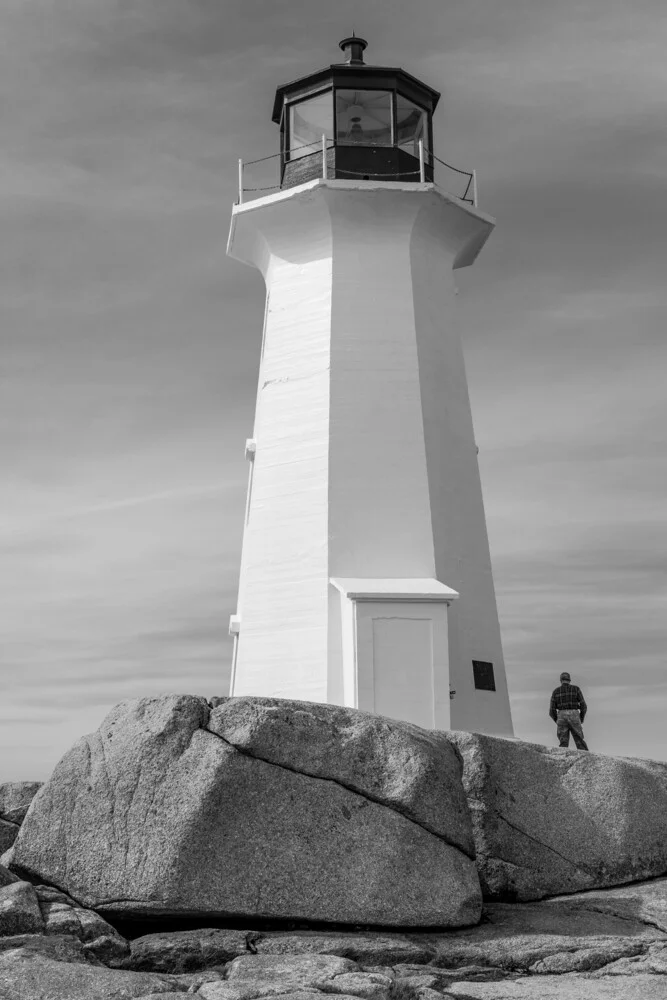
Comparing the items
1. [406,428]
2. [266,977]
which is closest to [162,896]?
[266,977]

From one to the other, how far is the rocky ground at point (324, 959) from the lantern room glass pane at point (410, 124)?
14.4 metres

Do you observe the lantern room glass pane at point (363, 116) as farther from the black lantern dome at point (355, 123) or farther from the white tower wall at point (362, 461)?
the white tower wall at point (362, 461)

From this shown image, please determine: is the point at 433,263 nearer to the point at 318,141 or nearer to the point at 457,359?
the point at 457,359

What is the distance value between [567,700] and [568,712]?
0.16 meters

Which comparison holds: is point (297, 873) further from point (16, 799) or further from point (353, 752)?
point (16, 799)

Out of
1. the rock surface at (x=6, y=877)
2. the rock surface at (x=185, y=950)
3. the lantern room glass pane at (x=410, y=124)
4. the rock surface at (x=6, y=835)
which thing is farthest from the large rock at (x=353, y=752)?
the lantern room glass pane at (x=410, y=124)

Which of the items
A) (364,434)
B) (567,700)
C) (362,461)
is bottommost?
(567,700)

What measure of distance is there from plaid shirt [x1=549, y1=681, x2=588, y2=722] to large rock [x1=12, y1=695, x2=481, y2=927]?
7.45 metres

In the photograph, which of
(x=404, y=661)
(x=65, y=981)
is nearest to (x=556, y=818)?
Answer: (x=65, y=981)

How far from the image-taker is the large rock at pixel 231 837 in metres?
8.22

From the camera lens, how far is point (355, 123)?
64.2 ft

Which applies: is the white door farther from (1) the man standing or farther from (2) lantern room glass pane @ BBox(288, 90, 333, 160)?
(2) lantern room glass pane @ BBox(288, 90, 333, 160)

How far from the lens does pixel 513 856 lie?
374 inches

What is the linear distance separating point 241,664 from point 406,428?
432cm
